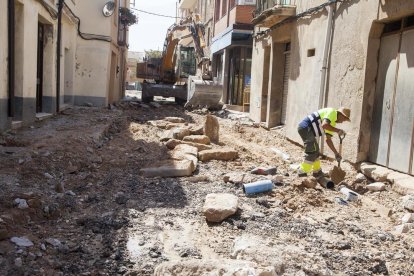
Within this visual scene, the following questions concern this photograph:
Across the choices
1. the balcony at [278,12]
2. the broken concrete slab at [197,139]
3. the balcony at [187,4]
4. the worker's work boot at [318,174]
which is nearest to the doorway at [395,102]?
the worker's work boot at [318,174]

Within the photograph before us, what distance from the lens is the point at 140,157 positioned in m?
8.22

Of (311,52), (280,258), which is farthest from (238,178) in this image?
(311,52)

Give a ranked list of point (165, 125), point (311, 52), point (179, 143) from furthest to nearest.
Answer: point (165, 125) → point (311, 52) → point (179, 143)

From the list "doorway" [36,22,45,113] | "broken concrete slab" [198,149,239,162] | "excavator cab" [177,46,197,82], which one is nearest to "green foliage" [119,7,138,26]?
"excavator cab" [177,46,197,82]

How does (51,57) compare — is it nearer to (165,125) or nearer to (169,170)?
(165,125)

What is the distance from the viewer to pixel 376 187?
655 cm

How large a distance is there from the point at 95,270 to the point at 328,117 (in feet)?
15.3

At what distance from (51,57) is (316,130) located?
27.2 feet

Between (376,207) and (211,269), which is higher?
(211,269)

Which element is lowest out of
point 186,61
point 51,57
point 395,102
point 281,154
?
point 281,154

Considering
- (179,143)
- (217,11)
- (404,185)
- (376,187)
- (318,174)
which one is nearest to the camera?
(404,185)

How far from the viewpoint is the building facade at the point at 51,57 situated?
327 inches

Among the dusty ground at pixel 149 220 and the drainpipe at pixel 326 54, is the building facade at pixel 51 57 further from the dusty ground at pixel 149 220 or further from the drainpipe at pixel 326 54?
the drainpipe at pixel 326 54

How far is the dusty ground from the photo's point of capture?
3.73 m
